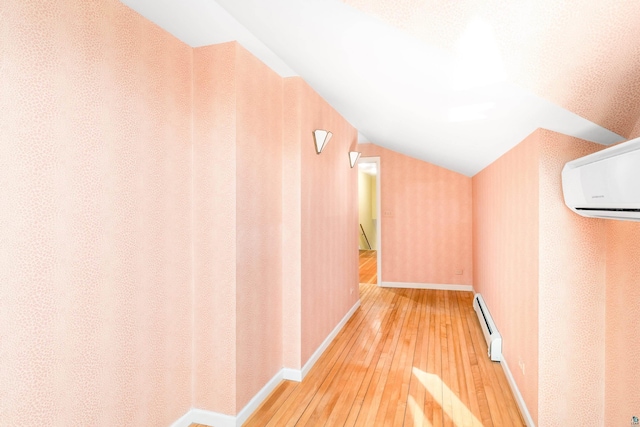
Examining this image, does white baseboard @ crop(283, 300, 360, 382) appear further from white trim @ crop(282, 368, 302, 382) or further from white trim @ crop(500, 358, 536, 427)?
white trim @ crop(500, 358, 536, 427)

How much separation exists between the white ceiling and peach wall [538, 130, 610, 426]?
32 centimetres

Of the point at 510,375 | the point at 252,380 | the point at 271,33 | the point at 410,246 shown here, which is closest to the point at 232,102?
the point at 271,33

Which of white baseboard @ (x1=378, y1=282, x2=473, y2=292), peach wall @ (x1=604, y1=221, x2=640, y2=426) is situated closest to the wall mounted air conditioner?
peach wall @ (x1=604, y1=221, x2=640, y2=426)

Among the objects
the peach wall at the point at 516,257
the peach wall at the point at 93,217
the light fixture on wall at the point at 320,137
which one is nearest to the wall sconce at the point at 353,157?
the light fixture on wall at the point at 320,137

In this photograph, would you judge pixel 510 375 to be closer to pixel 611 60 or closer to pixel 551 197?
pixel 551 197

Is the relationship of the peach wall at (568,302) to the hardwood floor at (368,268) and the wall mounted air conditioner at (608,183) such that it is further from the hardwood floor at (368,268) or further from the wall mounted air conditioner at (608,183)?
the hardwood floor at (368,268)

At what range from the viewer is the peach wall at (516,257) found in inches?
90.4

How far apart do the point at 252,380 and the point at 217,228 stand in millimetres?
1128

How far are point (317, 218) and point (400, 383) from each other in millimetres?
1578

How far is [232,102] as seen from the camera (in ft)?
7.76

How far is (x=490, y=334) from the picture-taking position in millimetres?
3574

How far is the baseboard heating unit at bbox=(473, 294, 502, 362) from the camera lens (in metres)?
3.34

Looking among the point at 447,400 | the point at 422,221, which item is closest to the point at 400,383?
the point at 447,400

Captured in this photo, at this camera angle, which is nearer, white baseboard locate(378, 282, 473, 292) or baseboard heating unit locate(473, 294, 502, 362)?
baseboard heating unit locate(473, 294, 502, 362)
